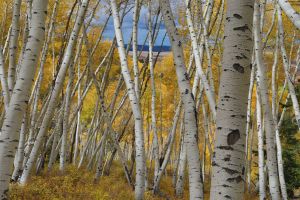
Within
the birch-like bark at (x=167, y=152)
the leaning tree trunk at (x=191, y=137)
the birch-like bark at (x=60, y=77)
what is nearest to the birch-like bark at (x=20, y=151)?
the birch-like bark at (x=60, y=77)

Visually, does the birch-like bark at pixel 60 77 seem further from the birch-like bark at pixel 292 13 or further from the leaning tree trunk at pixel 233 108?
the leaning tree trunk at pixel 233 108

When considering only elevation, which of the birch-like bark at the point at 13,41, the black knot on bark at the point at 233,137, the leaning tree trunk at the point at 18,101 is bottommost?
the black knot on bark at the point at 233,137

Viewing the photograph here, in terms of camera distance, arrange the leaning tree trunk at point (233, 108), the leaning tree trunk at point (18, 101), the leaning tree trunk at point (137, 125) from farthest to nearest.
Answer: the leaning tree trunk at point (137, 125)
the leaning tree trunk at point (18, 101)
the leaning tree trunk at point (233, 108)

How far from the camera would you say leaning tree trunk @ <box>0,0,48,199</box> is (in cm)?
369

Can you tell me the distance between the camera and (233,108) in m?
1.97

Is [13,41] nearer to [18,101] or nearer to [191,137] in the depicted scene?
[18,101]

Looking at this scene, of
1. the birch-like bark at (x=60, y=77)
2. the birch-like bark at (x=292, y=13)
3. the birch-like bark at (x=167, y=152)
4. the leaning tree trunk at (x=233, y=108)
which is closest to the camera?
the leaning tree trunk at (x=233, y=108)

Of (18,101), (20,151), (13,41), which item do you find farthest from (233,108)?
(20,151)

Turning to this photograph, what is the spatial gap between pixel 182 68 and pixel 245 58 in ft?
5.28

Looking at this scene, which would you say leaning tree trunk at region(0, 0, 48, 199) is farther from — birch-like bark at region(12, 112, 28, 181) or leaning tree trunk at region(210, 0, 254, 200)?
leaning tree trunk at region(210, 0, 254, 200)

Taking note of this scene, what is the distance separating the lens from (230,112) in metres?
1.98

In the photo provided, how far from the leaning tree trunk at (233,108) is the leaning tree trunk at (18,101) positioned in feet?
8.02

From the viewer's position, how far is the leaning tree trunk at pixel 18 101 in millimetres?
3689

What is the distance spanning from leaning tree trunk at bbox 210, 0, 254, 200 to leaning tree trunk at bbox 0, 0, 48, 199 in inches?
96.3
